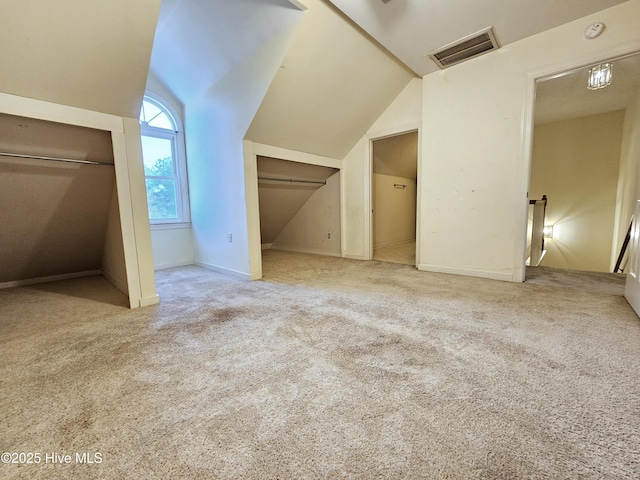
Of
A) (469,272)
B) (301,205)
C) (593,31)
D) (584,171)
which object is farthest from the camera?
(301,205)

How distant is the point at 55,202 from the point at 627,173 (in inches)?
299

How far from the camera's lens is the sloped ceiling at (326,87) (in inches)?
99.2

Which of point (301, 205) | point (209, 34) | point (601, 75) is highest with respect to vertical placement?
point (209, 34)

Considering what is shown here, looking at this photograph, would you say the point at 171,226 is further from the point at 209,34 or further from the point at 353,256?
the point at 353,256

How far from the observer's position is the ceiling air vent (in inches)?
101

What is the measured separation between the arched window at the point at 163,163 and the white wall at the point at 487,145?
3.60m

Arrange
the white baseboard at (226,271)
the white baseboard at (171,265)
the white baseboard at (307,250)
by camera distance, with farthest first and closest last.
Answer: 1. the white baseboard at (307,250)
2. the white baseboard at (171,265)
3. the white baseboard at (226,271)

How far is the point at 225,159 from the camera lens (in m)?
3.33

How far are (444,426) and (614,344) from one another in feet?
4.57

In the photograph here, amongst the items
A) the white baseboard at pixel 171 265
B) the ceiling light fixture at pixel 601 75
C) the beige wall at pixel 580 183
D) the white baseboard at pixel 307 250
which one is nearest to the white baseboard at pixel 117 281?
the white baseboard at pixel 171 265

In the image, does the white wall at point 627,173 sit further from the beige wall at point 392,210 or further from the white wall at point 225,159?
the white wall at point 225,159

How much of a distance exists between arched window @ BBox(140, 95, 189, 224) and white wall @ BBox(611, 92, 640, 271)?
20.5 ft

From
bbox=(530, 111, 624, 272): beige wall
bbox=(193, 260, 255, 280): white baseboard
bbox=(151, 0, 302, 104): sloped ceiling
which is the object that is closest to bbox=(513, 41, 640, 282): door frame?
bbox=(151, 0, 302, 104): sloped ceiling

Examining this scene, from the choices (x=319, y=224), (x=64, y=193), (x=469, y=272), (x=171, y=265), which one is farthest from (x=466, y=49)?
(x=171, y=265)
